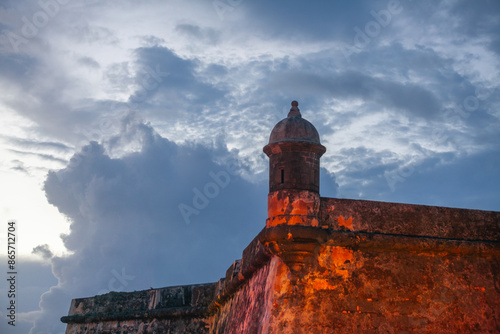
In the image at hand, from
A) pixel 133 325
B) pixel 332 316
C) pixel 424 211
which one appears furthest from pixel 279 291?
pixel 133 325

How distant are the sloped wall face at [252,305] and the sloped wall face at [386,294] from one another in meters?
0.37

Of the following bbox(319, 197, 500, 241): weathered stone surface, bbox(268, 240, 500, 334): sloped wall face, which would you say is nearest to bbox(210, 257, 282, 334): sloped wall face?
bbox(268, 240, 500, 334): sloped wall face

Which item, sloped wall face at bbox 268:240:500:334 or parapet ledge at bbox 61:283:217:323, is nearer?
sloped wall face at bbox 268:240:500:334

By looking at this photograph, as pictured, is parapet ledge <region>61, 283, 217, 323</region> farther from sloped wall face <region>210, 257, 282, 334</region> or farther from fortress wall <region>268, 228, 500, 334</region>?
fortress wall <region>268, 228, 500, 334</region>

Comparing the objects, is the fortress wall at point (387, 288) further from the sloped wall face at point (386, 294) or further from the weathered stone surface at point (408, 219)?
the weathered stone surface at point (408, 219)

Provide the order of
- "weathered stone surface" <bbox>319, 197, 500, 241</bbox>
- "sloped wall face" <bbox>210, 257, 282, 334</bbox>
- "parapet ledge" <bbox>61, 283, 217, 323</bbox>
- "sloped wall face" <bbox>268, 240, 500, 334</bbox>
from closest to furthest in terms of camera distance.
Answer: "sloped wall face" <bbox>268, 240, 500, 334</bbox>
"weathered stone surface" <bbox>319, 197, 500, 241</bbox>
"sloped wall face" <bbox>210, 257, 282, 334</bbox>
"parapet ledge" <bbox>61, 283, 217, 323</bbox>

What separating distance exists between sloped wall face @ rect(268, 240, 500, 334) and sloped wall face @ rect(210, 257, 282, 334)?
1.20 ft

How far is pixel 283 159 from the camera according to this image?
696 centimetres

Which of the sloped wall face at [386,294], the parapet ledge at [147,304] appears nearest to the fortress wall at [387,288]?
the sloped wall face at [386,294]

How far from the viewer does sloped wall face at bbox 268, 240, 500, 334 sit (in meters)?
6.59

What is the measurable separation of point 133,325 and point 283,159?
781 cm

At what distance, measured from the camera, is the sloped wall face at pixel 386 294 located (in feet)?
21.6

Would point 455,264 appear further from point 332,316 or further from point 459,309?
point 332,316

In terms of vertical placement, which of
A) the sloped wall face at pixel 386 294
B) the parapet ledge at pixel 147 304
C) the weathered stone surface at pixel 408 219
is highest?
the parapet ledge at pixel 147 304
